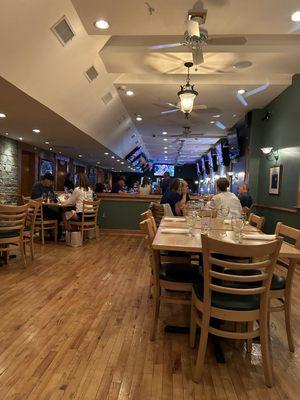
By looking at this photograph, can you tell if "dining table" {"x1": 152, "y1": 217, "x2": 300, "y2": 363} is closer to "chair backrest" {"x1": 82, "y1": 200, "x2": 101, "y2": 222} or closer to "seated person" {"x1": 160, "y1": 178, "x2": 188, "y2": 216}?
"seated person" {"x1": 160, "y1": 178, "x2": 188, "y2": 216}

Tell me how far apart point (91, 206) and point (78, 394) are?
477 cm

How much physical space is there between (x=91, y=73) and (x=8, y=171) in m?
5.54

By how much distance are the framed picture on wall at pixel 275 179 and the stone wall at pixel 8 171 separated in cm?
779

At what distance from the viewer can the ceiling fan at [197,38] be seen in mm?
3355

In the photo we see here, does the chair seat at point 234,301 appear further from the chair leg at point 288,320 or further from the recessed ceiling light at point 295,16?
the recessed ceiling light at point 295,16

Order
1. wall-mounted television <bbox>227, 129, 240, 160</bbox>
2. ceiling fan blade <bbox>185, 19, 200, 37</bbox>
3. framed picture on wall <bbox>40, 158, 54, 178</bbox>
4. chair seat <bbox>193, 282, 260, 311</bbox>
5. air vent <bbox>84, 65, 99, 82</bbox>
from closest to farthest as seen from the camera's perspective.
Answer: chair seat <bbox>193, 282, 260, 311</bbox> < ceiling fan blade <bbox>185, 19, 200, 37</bbox> < air vent <bbox>84, 65, 99, 82</bbox> < wall-mounted television <bbox>227, 129, 240, 160</bbox> < framed picture on wall <bbox>40, 158, 54, 178</bbox>

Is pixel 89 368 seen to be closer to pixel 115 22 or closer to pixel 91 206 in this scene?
pixel 115 22

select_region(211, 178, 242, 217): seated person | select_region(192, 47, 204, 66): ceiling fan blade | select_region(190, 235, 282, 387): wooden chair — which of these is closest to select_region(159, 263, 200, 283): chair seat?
select_region(190, 235, 282, 387): wooden chair

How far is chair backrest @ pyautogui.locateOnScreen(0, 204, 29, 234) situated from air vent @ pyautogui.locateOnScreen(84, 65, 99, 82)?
2759 millimetres

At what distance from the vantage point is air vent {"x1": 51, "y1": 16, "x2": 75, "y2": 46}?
12.8ft

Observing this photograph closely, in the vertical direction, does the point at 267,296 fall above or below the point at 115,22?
below

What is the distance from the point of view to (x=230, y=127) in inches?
419

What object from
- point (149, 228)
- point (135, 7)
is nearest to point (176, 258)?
point (149, 228)

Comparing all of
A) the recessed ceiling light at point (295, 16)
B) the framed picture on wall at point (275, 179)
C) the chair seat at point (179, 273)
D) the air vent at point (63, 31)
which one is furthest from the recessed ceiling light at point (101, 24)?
the framed picture on wall at point (275, 179)
